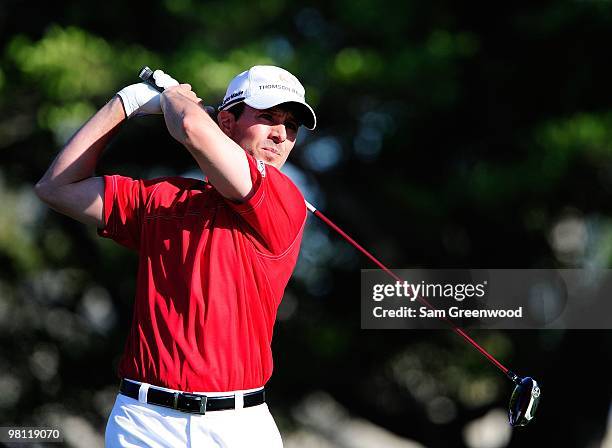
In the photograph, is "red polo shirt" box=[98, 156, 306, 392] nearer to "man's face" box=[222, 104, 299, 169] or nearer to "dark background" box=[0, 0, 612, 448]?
"man's face" box=[222, 104, 299, 169]

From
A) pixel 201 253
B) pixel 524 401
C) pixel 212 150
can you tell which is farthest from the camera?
pixel 524 401

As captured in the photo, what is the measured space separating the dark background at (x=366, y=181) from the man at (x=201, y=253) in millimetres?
3026

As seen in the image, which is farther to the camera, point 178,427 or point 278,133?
point 278,133

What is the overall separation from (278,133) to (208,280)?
43 cm

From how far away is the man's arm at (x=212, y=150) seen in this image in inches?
79.7

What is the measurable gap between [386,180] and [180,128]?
457 centimetres

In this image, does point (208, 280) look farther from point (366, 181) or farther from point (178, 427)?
point (366, 181)

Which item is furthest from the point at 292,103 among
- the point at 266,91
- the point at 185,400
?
the point at 185,400

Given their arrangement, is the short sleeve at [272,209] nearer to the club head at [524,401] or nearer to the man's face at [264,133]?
the man's face at [264,133]

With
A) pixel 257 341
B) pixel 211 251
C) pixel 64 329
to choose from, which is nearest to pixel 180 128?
pixel 211 251

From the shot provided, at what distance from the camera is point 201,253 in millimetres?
2131

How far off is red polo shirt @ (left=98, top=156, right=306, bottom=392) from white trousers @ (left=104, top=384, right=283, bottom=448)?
6 cm

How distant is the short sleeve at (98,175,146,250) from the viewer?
229cm

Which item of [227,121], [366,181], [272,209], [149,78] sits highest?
[366,181]
